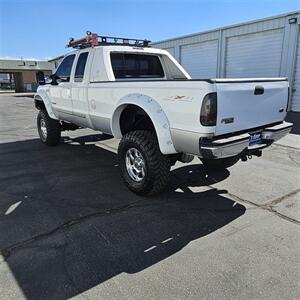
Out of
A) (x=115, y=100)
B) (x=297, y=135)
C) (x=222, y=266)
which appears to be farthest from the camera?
(x=297, y=135)

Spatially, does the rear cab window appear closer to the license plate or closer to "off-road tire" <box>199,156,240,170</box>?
"off-road tire" <box>199,156,240,170</box>

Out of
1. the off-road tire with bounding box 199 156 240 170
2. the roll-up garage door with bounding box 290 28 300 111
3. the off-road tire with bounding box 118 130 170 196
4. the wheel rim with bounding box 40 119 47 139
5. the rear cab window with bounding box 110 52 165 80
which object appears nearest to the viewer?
the off-road tire with bounding box 118 130 170 196

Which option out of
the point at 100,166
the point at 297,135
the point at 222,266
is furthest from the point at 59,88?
the point at 297,135

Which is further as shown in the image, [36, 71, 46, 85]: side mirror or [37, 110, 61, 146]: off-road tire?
[37, 110, 61, 146]: off-road tire

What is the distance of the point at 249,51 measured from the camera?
1492cm

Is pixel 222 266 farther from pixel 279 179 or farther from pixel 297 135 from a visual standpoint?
pixel 297 135

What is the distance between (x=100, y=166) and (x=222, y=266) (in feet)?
11.4

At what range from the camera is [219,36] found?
16.1 metres

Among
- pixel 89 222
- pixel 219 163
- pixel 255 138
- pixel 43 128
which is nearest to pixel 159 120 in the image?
pixel 255 138

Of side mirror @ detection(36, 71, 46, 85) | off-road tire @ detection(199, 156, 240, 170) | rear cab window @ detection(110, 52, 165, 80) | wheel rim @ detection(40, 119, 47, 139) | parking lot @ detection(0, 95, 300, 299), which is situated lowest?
parking lot @ detection(0, 95, 300, 299)

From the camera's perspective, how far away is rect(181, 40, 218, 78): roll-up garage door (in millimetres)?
16828

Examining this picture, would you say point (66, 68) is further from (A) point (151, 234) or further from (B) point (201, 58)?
(B) point (201, 58)

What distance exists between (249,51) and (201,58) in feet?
10.6

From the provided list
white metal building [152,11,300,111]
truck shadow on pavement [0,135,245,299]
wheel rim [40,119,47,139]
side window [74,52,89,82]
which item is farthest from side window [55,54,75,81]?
white metal building [152,11,300,111]
